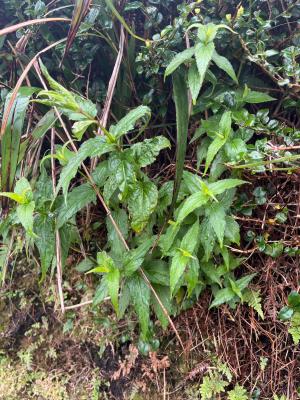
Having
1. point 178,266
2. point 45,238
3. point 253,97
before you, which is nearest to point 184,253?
point 178,266

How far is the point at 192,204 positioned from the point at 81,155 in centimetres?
28

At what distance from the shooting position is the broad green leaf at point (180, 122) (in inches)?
39.1

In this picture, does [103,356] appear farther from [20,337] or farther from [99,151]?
[99,151]

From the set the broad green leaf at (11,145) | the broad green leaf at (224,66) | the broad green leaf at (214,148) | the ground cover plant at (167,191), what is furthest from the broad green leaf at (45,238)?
the broad green leaf at (224,66)

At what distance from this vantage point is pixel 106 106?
1.17 m

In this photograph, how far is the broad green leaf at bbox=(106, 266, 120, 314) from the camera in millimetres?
958

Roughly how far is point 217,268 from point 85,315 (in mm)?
512

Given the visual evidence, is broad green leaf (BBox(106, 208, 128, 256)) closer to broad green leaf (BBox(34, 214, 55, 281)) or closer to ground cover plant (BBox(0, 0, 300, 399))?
ground cover plant (BBox(0, 0, 300, 399))

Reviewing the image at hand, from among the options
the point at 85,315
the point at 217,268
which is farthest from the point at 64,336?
the point at 217,268

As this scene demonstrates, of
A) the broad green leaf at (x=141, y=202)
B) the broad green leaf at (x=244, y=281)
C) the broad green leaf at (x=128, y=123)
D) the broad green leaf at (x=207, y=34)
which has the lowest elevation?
the broad green leaf at (x=244, y=281)

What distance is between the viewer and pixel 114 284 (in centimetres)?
98

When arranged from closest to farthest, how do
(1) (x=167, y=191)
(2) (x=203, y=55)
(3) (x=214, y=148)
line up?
(2) (x=203, y=55) → (3) (x=214, y=148) → (1) (x=167, y=191)

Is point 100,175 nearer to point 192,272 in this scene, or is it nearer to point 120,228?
point 120,228

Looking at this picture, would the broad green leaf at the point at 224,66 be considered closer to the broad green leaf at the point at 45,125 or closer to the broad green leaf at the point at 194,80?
the broad green leaf at the point at 194,80
